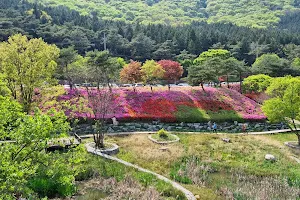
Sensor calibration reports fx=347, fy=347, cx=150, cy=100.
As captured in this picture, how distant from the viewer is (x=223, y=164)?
22.7 meters

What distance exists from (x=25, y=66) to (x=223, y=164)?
17.6m

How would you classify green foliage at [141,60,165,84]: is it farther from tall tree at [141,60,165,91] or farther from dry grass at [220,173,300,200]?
dry grass at [220,173,300,200]

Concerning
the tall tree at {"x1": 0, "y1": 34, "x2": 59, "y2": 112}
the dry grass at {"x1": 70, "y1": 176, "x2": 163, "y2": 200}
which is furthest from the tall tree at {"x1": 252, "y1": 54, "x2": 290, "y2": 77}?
the dry grass at {"x1": 70, "y1": 176, "x2": 163, "y2": 200}

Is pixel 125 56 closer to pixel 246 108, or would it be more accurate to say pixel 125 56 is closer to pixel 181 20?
pixel 246 108

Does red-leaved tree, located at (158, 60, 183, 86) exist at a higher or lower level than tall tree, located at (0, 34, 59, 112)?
lower

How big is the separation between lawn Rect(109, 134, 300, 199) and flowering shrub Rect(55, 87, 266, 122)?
6.46 metres

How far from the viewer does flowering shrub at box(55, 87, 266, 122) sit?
35844 mm

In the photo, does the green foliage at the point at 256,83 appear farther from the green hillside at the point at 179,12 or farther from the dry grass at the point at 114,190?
the green hillside at the point at 179,12

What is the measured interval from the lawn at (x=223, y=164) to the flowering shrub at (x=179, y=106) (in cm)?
646

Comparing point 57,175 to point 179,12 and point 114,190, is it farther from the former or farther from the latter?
point 179,12

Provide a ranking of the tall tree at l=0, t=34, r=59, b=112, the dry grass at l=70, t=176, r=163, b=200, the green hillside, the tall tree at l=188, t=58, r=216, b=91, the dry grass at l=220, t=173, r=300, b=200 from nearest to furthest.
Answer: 1. the dry grass at l=70, t=176, r=163, b=200
2. the dry grass at l=220, t=173, r=300, b=200
3. the tall tree at l=0, t=34, r=59, b=112
4. the tall tree at l=188, t=58, r=216, b=91
5. the green hillside

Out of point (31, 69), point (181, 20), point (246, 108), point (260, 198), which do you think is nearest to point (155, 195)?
point (260, 198)

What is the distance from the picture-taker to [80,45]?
3007 inches

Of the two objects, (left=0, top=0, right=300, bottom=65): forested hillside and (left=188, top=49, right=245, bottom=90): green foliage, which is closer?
(left=188, top=49, right=245, bottom=90): green foliage
